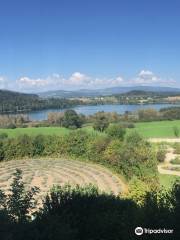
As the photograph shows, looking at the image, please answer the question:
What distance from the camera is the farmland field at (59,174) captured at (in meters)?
36.5

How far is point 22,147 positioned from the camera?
51531mm

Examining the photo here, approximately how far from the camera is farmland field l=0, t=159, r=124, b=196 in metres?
36.5

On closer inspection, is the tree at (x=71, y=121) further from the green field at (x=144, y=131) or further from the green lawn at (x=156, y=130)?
the green lawn at (x=156, y=130)

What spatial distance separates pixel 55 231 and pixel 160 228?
2.63 meters

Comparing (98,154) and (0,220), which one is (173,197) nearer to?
(0,220)

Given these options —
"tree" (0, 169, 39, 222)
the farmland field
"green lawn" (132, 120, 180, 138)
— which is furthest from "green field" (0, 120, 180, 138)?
"tree" (0, 169, 39, 222)

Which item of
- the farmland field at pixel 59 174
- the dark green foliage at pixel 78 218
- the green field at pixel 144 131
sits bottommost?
the farmland field at pixel 59 174

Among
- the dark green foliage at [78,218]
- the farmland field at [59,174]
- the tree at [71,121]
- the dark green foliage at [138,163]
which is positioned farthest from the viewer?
the tree at [71,121]

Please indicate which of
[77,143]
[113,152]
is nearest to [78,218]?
[113,152]

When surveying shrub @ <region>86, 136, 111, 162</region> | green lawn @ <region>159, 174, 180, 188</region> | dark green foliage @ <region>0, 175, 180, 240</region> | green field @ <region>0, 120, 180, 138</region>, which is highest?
dark green foliage @ <region>0, 175, 180, 240</region>

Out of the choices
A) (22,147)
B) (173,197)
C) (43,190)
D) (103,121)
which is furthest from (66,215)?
(103,121)

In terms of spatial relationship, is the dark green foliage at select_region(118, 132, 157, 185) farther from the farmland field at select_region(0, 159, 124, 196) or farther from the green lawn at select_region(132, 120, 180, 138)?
the green lawn at select_region(132, 120, 180, 138)

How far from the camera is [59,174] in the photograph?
136 ft

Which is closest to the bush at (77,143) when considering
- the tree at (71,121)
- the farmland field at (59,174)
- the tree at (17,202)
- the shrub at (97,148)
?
the shrub at (97,148)
